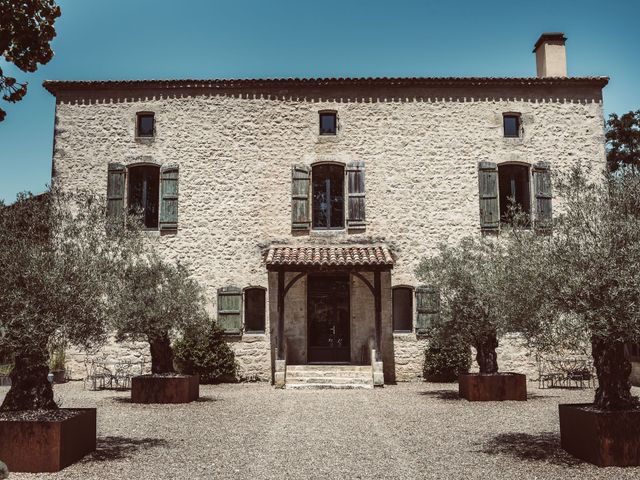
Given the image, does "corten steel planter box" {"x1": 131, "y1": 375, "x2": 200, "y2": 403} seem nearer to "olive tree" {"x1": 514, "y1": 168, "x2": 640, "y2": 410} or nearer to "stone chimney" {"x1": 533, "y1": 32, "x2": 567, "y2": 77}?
"olive tree" {"x1": 514, "y1": 168, "x2": 640, "y2": 410}

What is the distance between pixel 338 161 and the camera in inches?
619

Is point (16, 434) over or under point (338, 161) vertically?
under

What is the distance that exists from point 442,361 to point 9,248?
1081 centimetres

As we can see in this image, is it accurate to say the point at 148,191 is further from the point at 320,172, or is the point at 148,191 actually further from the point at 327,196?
the point at 327,196

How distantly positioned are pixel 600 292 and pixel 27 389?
6061 millimetres

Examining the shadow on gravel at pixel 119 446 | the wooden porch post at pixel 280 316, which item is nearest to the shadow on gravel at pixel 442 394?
the wooden porch post at pixel 280 316

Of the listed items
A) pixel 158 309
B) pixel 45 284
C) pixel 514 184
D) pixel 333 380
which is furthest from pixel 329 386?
pixel 45 284

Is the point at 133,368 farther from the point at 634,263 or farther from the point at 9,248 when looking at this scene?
the point at 634,263

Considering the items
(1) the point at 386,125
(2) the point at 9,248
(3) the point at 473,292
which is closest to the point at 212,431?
(2) the point at 9,248

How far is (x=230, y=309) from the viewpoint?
1508cm

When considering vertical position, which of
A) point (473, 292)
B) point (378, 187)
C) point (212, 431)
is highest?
point (378, 187)

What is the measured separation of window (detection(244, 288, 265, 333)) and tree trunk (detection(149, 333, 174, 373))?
359cm

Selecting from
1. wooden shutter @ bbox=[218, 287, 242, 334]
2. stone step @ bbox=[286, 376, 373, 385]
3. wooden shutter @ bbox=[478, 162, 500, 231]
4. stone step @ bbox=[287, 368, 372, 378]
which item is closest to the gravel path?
stone step @ bbox=[286, 376, 373, 385]

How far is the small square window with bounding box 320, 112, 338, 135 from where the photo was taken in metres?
16.0
